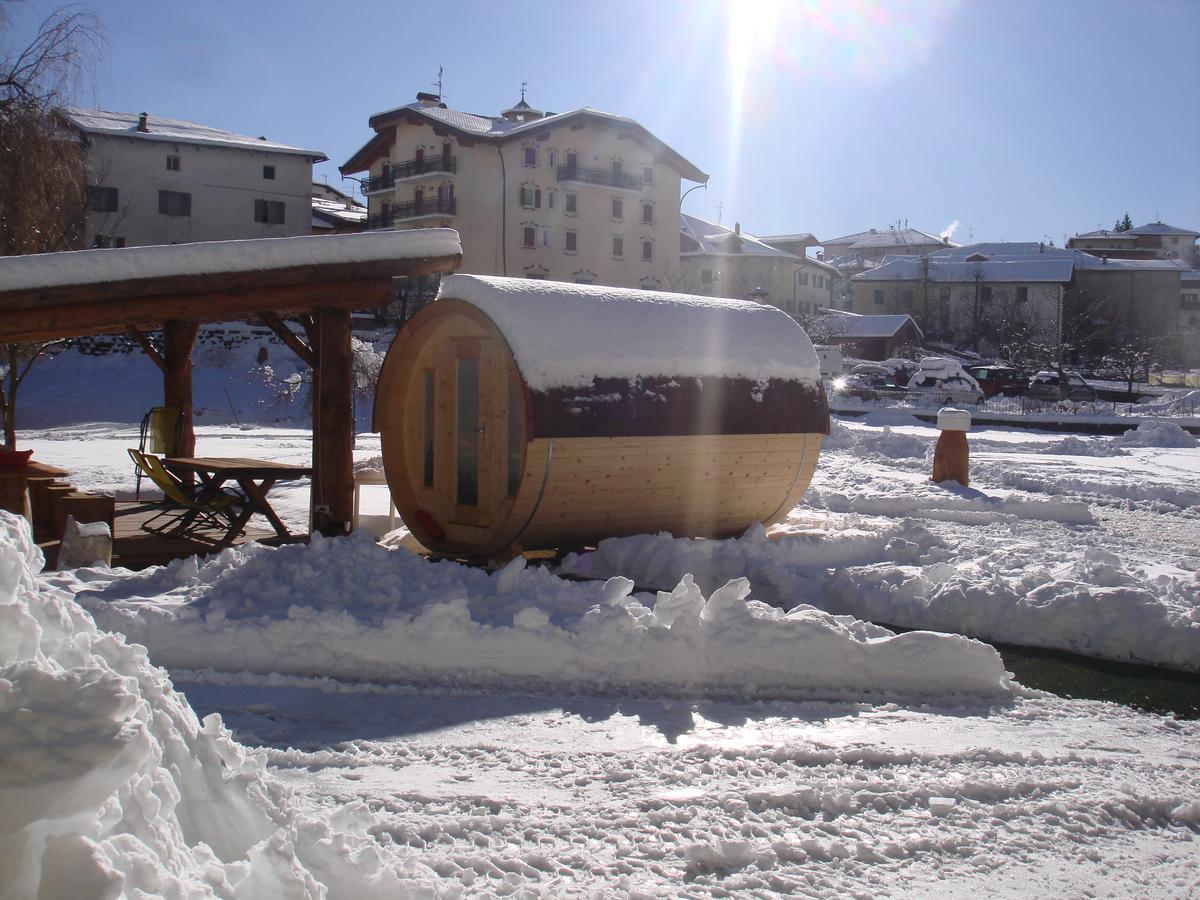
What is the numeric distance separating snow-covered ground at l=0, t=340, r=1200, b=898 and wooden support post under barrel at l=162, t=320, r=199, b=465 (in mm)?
4230

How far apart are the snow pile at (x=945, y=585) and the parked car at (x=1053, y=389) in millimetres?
29757

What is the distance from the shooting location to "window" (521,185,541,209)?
47.3 meters

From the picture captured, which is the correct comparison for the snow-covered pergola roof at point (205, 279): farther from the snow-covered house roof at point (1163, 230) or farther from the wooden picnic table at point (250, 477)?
the snow-covered house roof at point (1163, 230)

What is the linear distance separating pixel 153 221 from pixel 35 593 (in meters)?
46.3

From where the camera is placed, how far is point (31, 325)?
759cm

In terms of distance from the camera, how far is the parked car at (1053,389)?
123 ft

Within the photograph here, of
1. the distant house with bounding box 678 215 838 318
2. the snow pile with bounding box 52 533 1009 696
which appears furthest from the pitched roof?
the snow pile with bounding box 52 533 1009 696

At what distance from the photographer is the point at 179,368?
38.6ft

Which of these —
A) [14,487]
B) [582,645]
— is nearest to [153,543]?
[14,487]

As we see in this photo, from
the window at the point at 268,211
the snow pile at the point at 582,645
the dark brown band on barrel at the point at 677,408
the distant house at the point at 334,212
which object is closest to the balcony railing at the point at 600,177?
the distant house at the point at 334,212

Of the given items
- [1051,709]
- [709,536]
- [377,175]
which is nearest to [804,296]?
[377,175]

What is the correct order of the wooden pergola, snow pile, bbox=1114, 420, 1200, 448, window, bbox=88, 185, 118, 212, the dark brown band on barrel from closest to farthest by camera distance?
the wooden pergola → the dark brown band on barrel → snow pile, bbox=1114, 420, 1200, 448 → window, bbox=88, 185, 118, 212

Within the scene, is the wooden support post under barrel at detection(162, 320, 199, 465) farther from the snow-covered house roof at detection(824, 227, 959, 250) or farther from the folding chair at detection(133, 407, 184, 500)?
the snow-covered house roof at detection(824, 227, 959, 250)

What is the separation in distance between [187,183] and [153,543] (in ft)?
133
